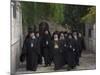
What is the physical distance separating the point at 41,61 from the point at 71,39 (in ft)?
1.58

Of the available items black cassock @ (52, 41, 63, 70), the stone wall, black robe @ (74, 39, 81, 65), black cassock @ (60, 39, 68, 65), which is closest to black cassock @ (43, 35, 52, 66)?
black cassock @ (52, 41, 63, 70)

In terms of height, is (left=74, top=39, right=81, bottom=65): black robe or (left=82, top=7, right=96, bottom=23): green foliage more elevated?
(left=82, top=7, right=96, bottom=23): green foliage

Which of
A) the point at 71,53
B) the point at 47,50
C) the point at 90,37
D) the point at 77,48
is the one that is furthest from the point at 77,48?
the point at 47,50

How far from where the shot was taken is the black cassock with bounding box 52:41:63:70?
2.46 metres

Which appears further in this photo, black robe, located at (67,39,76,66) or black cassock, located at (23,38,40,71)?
black robe, located at (67,39,76,66)

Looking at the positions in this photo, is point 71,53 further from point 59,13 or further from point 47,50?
point 59,13

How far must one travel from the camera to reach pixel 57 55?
2469 millimetres

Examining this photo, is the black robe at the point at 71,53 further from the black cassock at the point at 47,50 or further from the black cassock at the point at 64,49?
the black cassock at the point at 47,50

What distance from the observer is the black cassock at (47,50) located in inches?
95.0

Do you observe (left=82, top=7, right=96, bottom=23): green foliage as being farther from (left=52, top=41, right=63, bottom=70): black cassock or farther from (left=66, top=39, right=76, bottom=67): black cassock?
(left=52, top=41, right=63, bottom=70): black cassock

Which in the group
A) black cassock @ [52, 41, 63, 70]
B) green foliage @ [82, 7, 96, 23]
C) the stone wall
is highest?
green foliage @ [82, 7, 96, 23]

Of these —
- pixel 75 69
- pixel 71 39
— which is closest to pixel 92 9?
pixel 71 39

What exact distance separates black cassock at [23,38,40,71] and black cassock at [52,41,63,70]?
0.71ft

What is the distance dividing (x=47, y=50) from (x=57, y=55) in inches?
5.9
